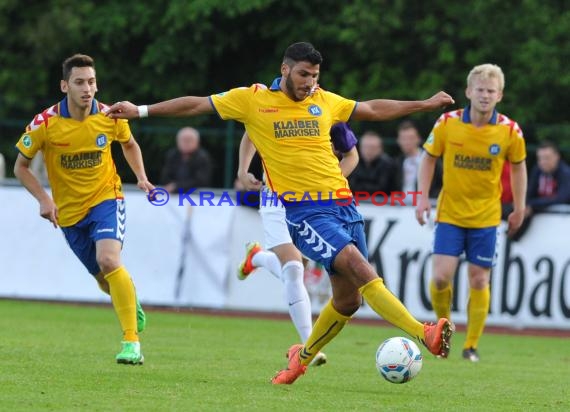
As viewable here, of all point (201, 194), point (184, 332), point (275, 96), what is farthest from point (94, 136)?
point (201, 194)

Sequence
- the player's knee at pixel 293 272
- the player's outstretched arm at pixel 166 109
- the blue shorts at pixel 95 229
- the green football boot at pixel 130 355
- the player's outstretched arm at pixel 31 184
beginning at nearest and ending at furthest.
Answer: the player's outstretched arm at pixel 166 109 → the green football boot at pixel 130 355 → the player's outstretched arm at pixel 31 184 → the blue shorts at pixel 95 229 → the player's knee at pixel 293 272

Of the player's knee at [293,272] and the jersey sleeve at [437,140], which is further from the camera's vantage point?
the jersey sleeve at [437,140]

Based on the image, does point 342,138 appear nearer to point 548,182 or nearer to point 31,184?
point 31,184

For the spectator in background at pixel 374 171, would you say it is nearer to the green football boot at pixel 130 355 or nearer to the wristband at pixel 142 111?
the green football boot at pixel 130 355

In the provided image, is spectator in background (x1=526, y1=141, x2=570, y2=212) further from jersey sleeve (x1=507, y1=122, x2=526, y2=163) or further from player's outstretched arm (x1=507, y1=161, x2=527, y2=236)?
jersey sleeve (x1=507, y1=122, x2=526, y2=163)

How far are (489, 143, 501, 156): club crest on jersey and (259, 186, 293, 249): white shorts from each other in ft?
6.87

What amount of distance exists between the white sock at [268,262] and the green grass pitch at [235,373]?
0.70m

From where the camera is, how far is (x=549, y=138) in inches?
722

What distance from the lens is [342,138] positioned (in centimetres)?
993

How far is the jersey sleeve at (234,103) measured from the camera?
28.8ft

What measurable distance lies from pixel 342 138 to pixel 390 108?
1.22 m

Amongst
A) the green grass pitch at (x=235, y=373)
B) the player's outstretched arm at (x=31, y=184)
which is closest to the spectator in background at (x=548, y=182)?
the green grass pitch at (x=235, y=373)

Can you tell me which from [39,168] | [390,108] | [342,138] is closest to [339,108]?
[390,108]

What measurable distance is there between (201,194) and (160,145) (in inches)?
142
